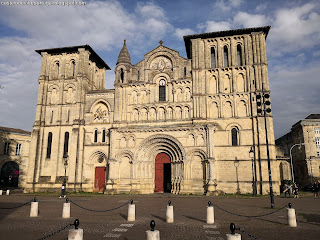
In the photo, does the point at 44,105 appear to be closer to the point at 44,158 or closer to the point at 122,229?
the point at 44,158

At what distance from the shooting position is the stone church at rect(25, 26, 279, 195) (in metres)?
28.0

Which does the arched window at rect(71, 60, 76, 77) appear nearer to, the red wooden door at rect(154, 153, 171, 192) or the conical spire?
the conical spire

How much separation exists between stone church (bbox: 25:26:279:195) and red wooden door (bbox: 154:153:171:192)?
12cm

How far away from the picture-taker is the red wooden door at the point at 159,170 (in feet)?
97.9

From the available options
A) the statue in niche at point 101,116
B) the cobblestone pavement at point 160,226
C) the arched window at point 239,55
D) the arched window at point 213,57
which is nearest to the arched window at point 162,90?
the arched window at point 213,57

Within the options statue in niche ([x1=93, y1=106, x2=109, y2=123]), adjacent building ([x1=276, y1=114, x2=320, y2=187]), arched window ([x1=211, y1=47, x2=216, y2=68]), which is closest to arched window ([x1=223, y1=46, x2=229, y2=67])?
arched window ([x1=211, y1=47, x2=216, y2=68])

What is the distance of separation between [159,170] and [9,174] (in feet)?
105

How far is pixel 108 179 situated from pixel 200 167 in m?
10.5

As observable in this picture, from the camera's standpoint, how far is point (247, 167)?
27812 millimetres

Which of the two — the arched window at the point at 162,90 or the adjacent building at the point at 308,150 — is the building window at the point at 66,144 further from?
the adjacent building at the point at 308,150

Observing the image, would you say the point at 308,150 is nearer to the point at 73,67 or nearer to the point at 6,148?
the point at 73,67

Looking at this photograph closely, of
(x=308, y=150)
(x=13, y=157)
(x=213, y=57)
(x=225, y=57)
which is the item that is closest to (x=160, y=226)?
(x=213, y=57)

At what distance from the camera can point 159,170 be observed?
3023cm

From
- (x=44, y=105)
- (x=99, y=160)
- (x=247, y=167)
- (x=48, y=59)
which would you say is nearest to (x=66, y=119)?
(x=44, y=105)
